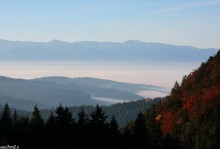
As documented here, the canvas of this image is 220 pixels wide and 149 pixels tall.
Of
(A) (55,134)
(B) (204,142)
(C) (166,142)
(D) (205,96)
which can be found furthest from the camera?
(D) (205,96)

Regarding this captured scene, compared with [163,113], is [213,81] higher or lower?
higher

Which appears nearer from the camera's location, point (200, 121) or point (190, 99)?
point (200, 121)

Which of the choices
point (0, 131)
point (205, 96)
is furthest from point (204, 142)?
point (0, 131)

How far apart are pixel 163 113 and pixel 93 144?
151 m

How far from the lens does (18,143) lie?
52625mm

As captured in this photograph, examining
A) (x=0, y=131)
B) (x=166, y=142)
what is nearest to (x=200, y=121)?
(x=166, y=142)

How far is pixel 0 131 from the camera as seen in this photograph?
63.0 metres

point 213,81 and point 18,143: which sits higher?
point 213,81

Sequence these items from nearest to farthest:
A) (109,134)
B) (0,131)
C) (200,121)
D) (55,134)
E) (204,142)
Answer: (55,134)
(109,134)
(0,131)
(204,142)
(200,121)

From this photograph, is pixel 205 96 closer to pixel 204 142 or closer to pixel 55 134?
pixel 204 142

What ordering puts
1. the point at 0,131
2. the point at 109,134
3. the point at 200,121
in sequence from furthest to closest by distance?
the point at 200,121 → the point at 0,131 → the point at 109,134

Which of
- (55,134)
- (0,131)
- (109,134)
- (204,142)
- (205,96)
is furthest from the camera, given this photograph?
(205,96)

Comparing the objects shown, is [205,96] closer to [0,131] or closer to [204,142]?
[204,142]

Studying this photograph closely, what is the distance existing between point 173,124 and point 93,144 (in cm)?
13256
